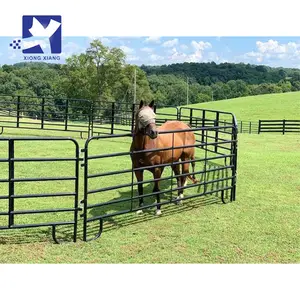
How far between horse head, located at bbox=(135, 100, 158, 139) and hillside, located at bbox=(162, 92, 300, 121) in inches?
1417

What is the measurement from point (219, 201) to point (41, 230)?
2881 mm

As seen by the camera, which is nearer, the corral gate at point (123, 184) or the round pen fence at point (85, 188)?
the round pen fence at point (85, 188)

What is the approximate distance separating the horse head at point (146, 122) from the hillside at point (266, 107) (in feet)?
118

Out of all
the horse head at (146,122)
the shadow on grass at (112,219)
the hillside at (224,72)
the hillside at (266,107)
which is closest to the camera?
the shadow on grass at (112,219)

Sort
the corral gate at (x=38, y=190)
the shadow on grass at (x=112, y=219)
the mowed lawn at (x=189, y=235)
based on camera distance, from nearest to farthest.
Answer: the mowed lawn at (x=189, y=235), the corral gate at (x=38, y=190), the shadow on grass at (x=112, y=219)

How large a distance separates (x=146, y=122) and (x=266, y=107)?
43558 mm

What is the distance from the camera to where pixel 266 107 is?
150ft

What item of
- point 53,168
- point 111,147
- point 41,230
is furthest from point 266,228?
point 111,147

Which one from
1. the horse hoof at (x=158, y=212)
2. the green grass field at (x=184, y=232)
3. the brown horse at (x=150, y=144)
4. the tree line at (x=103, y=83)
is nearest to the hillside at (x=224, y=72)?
the tree line at (x=103, y=83)

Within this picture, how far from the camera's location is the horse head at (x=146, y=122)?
4.69m

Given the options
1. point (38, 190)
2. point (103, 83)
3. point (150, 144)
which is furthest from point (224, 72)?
point (150, 144)

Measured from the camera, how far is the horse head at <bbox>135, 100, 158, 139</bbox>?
469 cm

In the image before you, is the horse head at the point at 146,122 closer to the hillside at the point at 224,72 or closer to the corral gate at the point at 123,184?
the corral gate at the point at 123,184

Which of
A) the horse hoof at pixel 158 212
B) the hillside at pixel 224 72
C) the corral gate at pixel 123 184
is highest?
the hillside at pixel 224 72
